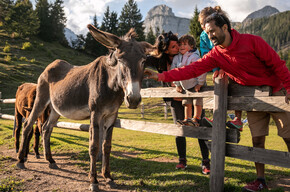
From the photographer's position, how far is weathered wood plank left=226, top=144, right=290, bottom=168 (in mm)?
2744

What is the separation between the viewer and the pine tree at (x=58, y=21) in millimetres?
56153

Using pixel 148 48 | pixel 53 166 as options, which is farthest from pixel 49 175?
pixel 148 48

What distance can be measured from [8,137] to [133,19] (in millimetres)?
61997

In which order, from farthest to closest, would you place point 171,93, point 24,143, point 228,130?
point 24,143
point 171,93
point 228,130

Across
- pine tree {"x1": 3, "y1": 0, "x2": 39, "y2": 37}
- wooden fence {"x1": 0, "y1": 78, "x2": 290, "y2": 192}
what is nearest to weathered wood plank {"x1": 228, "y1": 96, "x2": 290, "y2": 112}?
wooden fence {"x1": 0, "y1": 78, "x2": 290, "y2": 192}

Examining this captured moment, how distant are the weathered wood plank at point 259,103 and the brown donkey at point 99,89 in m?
1.51

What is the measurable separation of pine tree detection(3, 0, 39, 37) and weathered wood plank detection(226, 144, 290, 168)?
50877 millimetres

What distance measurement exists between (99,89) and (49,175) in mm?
2420

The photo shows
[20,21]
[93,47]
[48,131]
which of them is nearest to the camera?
[48,131]

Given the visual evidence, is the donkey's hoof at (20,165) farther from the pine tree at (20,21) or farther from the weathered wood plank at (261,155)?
the pine tree at (20,21)

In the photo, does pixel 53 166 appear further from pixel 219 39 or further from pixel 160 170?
pixel 219 39

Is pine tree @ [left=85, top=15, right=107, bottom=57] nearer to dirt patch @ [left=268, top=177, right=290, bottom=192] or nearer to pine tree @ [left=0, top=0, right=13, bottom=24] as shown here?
pine tree @ [left=0, top=0, right=13, bottom=24]

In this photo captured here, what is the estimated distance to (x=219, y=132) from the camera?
331cm

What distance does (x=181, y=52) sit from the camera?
420cm
